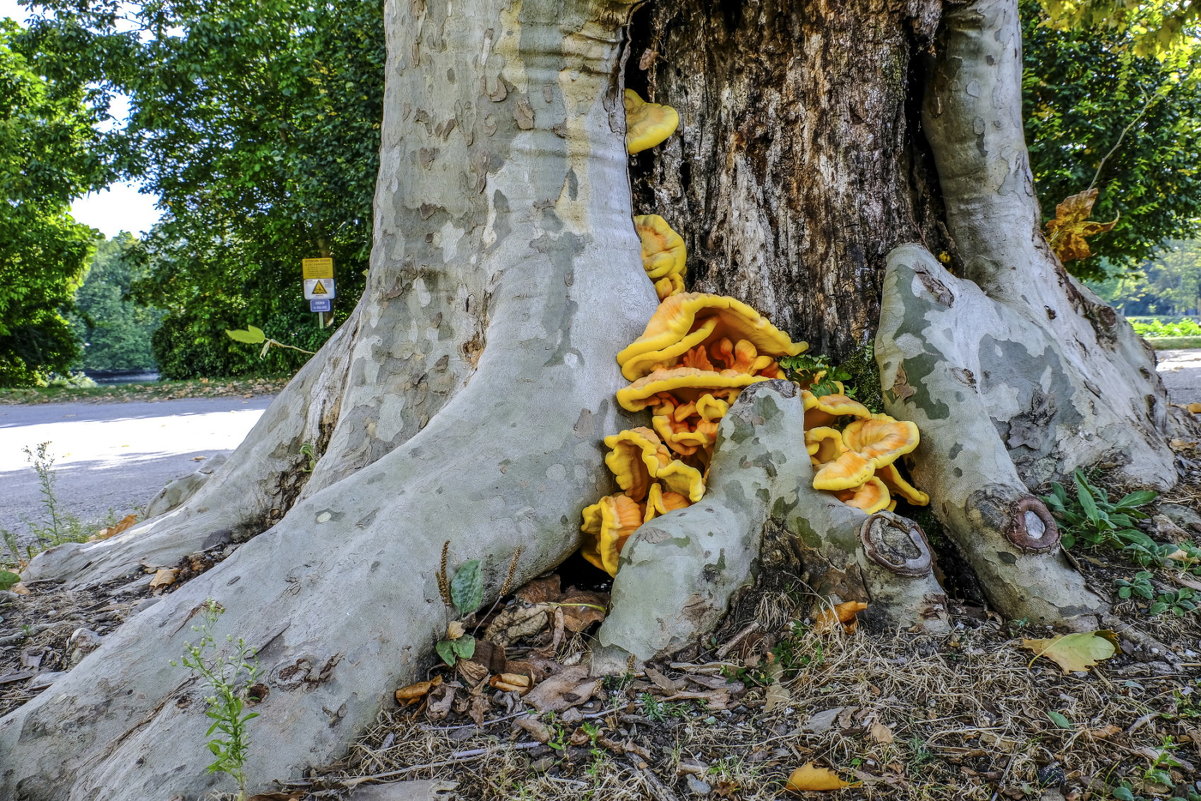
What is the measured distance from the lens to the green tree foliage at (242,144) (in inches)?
528

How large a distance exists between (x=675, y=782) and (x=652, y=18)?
314cm

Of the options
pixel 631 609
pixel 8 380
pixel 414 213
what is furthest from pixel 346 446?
pixel 8 380

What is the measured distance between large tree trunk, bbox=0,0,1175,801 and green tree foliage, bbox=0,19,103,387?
1722 centimetres

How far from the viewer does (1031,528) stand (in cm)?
238

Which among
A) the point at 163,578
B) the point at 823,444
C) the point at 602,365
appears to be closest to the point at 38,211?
the point at 163,578

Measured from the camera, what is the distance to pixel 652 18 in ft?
11.3

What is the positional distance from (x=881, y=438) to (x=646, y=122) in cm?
174

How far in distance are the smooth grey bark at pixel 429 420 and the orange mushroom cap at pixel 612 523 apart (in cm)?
6

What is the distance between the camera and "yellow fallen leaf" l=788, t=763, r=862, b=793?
1.68 metres

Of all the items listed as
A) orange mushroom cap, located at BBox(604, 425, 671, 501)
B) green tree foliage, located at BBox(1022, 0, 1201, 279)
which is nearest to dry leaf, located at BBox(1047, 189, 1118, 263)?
orange mushroom cap, located at BBox(604, 425, 671, 501)

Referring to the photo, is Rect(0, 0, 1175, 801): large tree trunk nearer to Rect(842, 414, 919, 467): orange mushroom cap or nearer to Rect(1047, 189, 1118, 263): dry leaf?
Rect(842, 414, 919, 467): orange mushroom cap

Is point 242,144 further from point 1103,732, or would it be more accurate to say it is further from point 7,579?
point 1103,732

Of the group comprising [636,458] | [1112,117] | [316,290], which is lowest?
[636,458]

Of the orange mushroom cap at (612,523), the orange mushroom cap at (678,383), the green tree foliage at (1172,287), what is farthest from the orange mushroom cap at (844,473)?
the green tree foliage at (1172,287)
